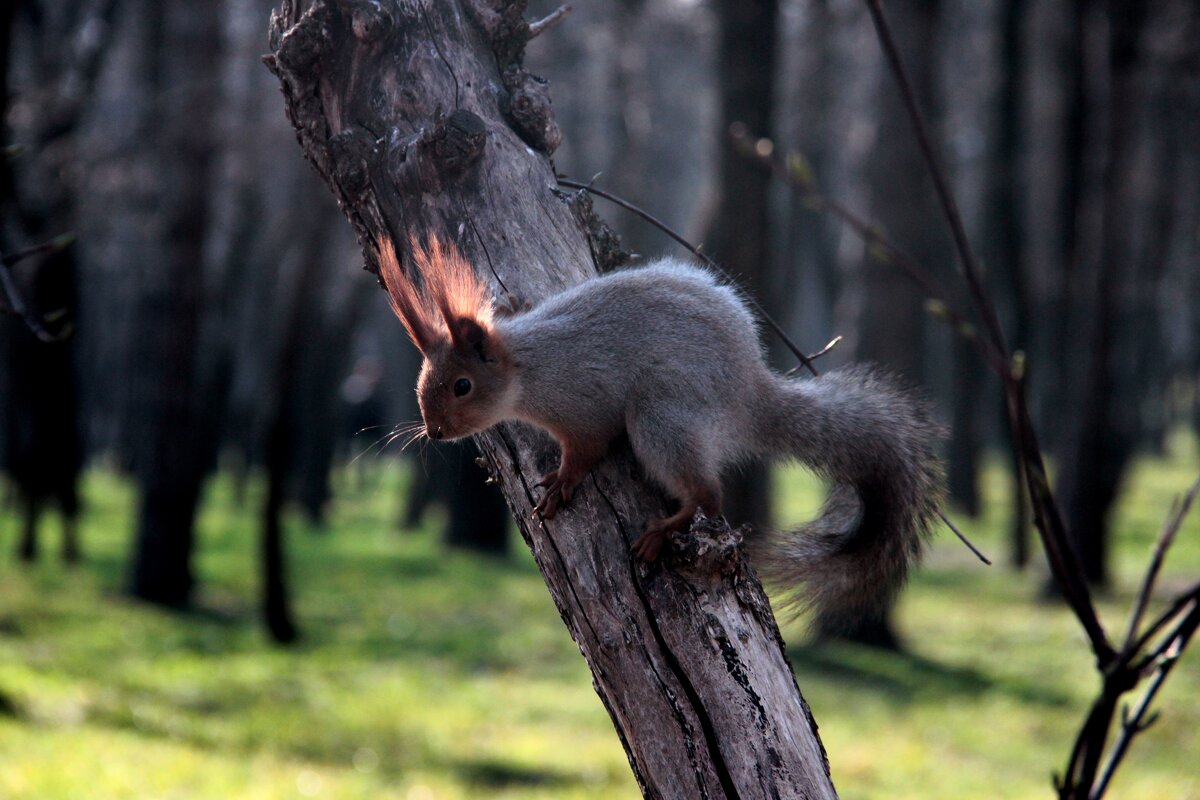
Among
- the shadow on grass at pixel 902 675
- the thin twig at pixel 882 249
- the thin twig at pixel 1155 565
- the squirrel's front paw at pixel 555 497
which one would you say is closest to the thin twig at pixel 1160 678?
the thin twig at pixel 1155 565

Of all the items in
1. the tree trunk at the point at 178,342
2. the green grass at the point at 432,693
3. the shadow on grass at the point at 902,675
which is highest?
the tree trunk at the point at 178,342

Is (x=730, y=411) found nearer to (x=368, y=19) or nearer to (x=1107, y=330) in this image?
(x=368, y=19)

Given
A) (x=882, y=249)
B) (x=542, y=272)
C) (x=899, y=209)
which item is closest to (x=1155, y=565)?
(x=882, y=249)

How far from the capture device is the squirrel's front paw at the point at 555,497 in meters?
2.28

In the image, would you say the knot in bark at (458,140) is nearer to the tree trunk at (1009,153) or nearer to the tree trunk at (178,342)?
the tree trunk at (178,342)

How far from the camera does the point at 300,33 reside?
7.82 feet

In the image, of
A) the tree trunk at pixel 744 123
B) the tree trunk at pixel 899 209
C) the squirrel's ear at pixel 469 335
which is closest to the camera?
the squirrel's ear at pixel 469 335

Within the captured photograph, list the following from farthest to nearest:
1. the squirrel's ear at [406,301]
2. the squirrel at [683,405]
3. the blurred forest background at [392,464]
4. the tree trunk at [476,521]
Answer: the tree trunk at [476,521] < the blurred forest background at [392,464] < the squirrel at [683,405] < the squirrel's ear at [406,301]

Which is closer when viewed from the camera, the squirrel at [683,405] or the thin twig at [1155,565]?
the thin twig at [1155,565]

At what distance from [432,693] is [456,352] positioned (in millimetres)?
5523

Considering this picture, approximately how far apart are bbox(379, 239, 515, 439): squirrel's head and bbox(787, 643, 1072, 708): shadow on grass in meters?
5.69

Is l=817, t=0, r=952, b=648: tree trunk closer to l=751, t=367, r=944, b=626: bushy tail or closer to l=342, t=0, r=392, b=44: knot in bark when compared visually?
l=751, t=367, r=944, b=626: bushy tail

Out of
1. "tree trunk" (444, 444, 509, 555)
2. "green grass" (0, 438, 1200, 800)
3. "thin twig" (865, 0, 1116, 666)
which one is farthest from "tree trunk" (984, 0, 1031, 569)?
"thin twig" (865, 0, 1116, 666)

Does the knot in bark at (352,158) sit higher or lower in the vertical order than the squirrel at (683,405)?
higher
